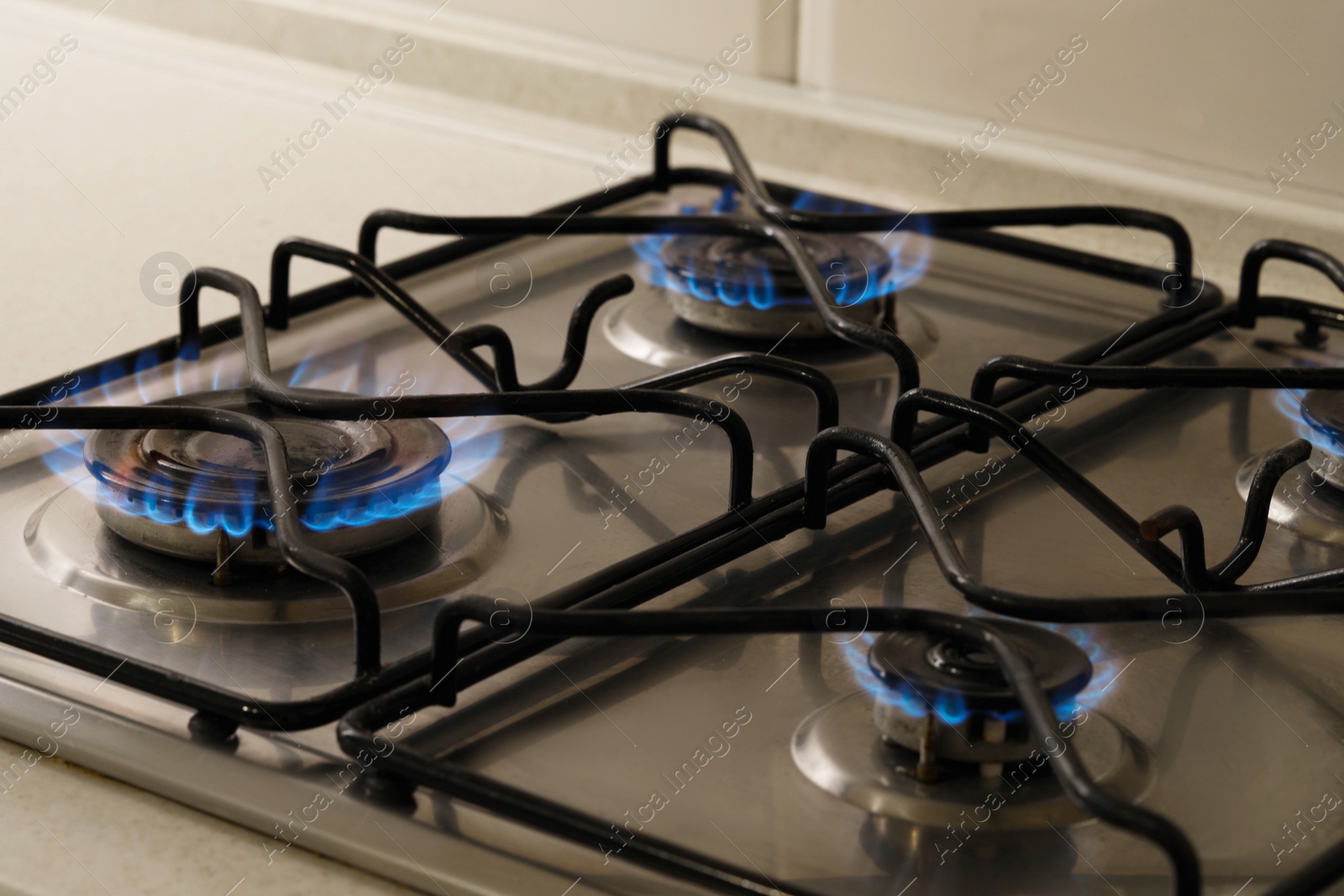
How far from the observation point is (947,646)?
0.52 meters

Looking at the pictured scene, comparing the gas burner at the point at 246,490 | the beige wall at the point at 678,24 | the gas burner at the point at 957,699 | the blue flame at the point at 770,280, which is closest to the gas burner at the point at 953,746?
the gas burner at the point at 957,699

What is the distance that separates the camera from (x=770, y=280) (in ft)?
2.84

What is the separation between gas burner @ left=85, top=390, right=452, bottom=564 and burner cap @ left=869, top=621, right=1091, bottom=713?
214 mm

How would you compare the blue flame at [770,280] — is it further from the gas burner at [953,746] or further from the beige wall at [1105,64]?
the gas burner at [953,746]

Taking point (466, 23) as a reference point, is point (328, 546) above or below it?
below

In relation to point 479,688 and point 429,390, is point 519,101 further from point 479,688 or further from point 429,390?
point 479,688

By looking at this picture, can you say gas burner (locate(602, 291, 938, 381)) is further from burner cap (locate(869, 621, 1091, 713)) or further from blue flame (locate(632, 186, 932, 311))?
burner cap (locate(869, 621, 1091, 713))

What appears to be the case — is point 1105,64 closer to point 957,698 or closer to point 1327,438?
point 1327,438

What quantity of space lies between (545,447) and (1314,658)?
0.36 meters

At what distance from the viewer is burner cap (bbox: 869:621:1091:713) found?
0.50m

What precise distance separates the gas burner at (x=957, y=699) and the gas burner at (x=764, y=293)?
0.35 metres

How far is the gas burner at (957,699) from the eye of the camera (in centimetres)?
50

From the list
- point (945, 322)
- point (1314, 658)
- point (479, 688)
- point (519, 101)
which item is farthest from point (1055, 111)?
point (479, 688)

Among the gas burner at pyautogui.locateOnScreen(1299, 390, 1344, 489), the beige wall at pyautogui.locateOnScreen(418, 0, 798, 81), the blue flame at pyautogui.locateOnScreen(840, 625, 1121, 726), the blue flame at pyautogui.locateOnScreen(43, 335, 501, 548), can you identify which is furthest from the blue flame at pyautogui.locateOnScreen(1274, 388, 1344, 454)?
the beige wall at pyautogui.locateOnScreen(418, 0, 798, 81)
